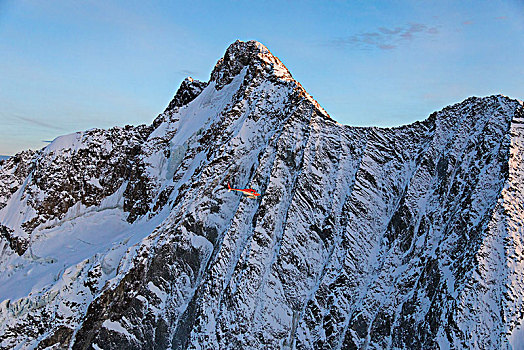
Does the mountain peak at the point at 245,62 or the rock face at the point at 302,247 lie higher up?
the mountain peak at the point at 245,62

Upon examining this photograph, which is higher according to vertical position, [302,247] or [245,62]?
[245,62]

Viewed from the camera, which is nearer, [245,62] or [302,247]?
[302,247]

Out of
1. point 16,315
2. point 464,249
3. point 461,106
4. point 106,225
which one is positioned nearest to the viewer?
point 464,249

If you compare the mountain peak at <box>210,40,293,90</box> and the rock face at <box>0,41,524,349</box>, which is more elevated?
the mountain peak at <box>210,40,293,90</box>

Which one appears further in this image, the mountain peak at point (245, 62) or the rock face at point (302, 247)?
the mountain peak at point (245, 62)

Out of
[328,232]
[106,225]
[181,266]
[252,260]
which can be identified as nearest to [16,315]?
[106,225]

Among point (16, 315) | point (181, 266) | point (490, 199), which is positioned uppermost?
point (490, 199)

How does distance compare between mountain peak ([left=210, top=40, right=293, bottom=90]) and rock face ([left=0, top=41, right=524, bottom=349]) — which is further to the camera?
mountain peak ([left=210, top=40, right=293, bottom=90])

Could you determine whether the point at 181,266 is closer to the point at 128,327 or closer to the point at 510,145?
the point at 128,327
